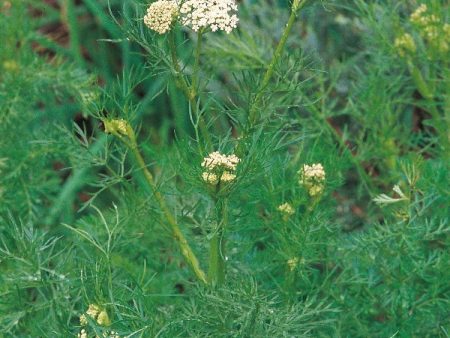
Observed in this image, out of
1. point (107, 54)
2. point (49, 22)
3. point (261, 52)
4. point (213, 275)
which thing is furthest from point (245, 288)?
point (49, 22)

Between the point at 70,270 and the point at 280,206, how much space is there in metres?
0.44

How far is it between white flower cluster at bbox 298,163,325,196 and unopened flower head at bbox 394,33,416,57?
0.61 metres

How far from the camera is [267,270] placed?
1941 mm

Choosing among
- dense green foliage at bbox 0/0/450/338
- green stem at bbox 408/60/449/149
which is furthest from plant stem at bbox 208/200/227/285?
green stem at bbox 408/60/449/149

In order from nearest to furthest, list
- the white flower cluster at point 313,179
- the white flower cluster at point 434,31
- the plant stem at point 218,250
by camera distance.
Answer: the plant stem at point 218,250 → the white flower cluster at point 313,179 → the white flower cluster at point 434,31

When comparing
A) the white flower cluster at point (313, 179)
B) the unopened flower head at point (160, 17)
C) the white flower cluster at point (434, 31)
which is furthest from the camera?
the white flower cluster at point (434, 31)

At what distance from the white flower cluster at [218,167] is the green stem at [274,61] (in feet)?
0.28

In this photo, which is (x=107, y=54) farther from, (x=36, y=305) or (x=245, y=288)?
(x=245, y=288)

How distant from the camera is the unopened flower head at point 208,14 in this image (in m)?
1.47

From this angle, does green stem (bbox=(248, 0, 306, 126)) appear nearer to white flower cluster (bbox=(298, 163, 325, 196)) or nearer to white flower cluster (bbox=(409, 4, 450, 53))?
white flower cluster (bbox=(298, 163, 325, 196))

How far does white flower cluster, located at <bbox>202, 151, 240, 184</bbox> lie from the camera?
1.50 meters

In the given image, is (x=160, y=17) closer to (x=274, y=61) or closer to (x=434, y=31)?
(x=274, y=61)

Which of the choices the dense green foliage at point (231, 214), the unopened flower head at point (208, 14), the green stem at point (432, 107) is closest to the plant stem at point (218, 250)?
the dense green foliage at point (231, 214)

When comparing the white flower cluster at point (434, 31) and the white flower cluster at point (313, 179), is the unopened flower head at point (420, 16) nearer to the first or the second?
the white flower cluster at point (434, 31)
